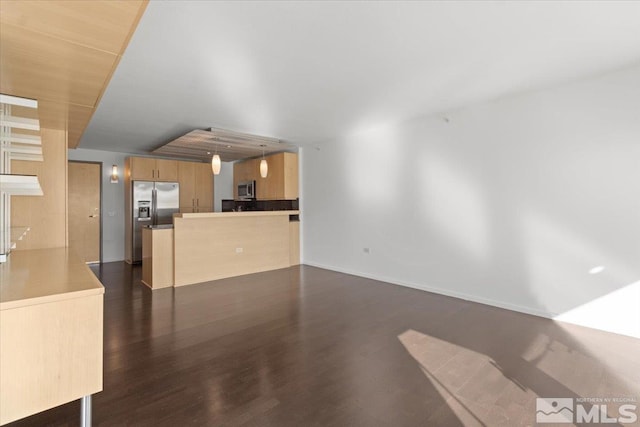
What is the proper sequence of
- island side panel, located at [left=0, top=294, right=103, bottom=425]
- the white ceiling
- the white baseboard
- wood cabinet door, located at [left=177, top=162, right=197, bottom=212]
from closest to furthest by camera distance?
island side panel, located at [left=0, top=294, right=103, bottom=425]
the white ceiling
the white baseboard
wood cabinet door, located at [left=177, top=162, right=197, bottom=212]

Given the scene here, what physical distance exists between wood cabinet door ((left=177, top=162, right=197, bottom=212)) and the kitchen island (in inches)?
90.6

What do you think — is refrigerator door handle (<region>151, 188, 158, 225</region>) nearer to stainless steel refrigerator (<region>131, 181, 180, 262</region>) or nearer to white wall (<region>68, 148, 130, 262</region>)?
stainless steel refrigerator (<region>131, 181, 180, 262</region>)

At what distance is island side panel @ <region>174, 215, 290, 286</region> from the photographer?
4.79 meters

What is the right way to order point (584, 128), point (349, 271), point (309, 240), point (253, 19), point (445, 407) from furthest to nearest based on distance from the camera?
point (309, 240) < point (349, 271) < point (584, 128) < point (253, 19) < point (445, 407)

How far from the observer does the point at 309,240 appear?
6.43 metres

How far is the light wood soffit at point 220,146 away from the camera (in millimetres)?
5055

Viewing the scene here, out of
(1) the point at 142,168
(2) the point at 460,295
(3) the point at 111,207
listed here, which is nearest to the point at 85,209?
(3) the point at 111,207

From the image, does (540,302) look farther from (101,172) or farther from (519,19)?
(101,172)

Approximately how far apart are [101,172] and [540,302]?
26.6ft

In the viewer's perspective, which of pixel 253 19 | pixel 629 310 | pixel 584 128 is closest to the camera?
pixel 253 19

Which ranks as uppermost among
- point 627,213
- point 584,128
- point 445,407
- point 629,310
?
point 584,128

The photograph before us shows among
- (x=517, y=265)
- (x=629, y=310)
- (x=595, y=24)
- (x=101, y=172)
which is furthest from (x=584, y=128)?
(x=101, y=172)
